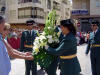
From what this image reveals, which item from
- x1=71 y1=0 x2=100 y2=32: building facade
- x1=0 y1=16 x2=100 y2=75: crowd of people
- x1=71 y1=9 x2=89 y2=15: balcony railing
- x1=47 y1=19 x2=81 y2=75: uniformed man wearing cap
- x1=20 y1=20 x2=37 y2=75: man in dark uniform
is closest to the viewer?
x1=0 y1=16 x2=100 y2=75: crowd of people

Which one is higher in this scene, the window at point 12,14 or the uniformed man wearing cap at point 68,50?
the window at point 12,14

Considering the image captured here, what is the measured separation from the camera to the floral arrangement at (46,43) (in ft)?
16.7

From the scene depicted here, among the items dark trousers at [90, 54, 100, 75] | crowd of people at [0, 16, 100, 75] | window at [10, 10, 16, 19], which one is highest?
window at [10, 10, 16, 19]

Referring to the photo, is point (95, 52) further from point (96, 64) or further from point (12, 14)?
point (12, 14)

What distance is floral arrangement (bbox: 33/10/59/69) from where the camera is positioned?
5.08 metres

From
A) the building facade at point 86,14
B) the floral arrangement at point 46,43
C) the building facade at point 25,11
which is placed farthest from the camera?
the building facade at point 25,11

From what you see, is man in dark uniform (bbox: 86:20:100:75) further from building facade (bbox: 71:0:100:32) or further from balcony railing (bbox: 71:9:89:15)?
balcony railing (bbox: 71:9:89:15)

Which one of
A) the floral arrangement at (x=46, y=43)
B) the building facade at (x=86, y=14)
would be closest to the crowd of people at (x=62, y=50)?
the floral arrangement at (x=46, y=43)

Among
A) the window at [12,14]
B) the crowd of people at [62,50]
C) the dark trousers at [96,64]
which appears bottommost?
the dark trousers at [96,64]

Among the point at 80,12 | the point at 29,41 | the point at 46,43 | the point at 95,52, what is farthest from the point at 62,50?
the point at 80,12

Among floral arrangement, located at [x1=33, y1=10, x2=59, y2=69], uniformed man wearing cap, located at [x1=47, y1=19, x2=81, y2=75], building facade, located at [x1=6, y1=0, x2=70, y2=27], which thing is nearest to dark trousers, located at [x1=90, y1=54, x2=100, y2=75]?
floral arrangement, located at [x1=33, y1=10, x2=59, y2=69]

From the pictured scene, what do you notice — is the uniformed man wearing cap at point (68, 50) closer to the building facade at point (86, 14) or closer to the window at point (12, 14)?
the building facade at point (86, 14)

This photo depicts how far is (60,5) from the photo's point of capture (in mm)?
57969

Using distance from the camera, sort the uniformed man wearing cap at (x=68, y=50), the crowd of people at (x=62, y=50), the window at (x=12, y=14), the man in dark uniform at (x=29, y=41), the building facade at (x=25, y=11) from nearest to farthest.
A: the crowd of people at (x=62, y=50) → the uniformed man wearing cap at (x=68, y=50) → the man in dark uniform at (x=29, y=41) → the building facade at (x=25, y=11) → the window at (x=12, y=14)
